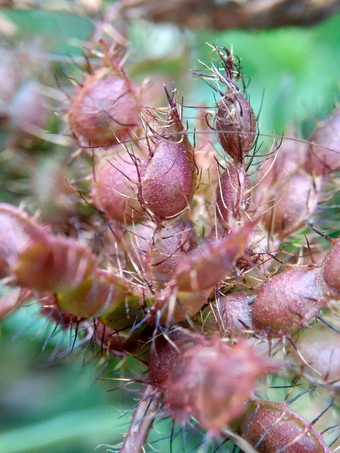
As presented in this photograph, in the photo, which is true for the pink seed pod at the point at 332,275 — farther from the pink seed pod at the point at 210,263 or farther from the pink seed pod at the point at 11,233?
the pink seed pod at the point at 11,233

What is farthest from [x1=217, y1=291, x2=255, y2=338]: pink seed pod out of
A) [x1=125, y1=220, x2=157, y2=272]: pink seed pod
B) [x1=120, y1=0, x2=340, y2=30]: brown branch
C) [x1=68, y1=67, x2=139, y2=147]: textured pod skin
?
[x1=120, y1=0, x2=340, y2=30]: brown branch

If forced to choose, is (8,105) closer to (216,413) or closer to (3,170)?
(3,170)

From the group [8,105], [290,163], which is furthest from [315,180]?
[8,105]

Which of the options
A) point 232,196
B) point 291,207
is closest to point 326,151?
point 291,207

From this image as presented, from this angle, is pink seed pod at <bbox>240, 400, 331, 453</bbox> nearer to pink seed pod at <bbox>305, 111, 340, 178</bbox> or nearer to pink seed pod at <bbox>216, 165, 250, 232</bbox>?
pink seed pod at <bbox>216, 165, 250, 232</bbox>

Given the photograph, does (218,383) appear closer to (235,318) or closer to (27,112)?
(235,318)

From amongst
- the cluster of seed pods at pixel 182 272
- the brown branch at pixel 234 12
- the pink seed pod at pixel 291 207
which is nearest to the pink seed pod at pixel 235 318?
the cluster of seed pods at pixel 182 272

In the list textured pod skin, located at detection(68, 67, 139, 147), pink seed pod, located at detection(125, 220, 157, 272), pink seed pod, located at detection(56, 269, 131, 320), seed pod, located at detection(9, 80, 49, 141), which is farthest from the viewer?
seed pod, located at detection(9, 80, 49, 141)
